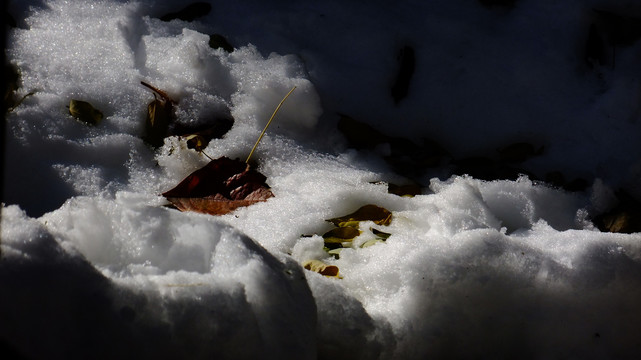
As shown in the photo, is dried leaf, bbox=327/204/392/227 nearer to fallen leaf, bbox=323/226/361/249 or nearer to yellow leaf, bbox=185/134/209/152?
fallen leaf, bbox=323/226/361/249

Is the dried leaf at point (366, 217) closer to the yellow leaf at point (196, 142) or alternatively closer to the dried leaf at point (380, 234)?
the dried leaf at point (380, 234)

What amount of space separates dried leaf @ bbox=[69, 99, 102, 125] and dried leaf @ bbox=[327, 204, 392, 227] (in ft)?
2.16

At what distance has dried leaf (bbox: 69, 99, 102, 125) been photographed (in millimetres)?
1751

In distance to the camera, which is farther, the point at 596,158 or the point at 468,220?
the point at 596,158

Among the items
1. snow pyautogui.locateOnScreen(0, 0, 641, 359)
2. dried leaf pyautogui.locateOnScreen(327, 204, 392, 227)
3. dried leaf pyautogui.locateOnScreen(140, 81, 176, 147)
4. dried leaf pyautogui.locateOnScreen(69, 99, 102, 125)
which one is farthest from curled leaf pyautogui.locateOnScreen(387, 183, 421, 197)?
dried leaf pyautogui.locateOnScreen(69, 99, 102, 125)

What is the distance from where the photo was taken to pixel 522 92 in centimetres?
212

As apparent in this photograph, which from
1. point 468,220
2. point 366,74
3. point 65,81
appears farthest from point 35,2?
point 468,220

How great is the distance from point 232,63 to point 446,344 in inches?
42.4

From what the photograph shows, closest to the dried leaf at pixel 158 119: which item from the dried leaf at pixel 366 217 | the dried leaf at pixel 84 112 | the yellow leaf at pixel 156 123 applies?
the yellow leaf at pixel 156 123

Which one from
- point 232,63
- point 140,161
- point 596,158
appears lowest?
point 140,161

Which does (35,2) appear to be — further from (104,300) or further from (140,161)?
(104,300)

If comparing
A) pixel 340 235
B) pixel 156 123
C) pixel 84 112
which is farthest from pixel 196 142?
pixel 340 235

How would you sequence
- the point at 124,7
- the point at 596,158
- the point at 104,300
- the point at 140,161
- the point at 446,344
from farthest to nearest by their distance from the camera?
the point at 124,7
the point at 596,158
the point at 140,161
the point at 446,344
the point at 104,300

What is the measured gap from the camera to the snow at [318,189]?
3.34ft
